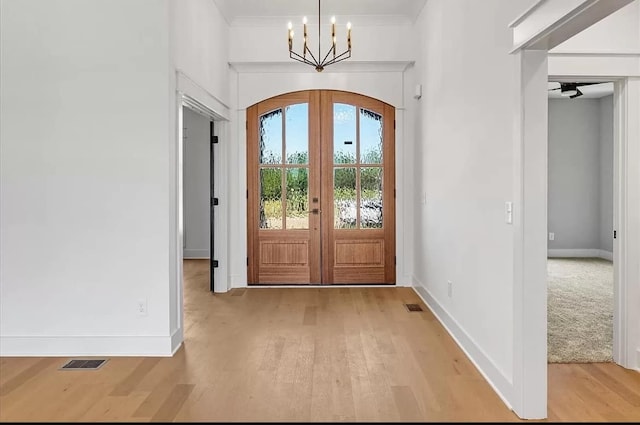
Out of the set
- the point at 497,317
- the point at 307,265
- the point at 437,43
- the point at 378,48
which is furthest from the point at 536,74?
the point at 307,265

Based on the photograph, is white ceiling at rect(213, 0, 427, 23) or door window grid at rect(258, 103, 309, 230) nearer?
white ceiling at rect(213, 0, 427, 23)

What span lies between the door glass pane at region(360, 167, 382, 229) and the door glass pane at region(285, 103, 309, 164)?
2.53ft

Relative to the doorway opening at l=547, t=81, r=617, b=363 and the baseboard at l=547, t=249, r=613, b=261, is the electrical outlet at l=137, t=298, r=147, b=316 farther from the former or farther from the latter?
the baseboard at l=547, t=249, r=613, b=261

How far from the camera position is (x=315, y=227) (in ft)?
20.3

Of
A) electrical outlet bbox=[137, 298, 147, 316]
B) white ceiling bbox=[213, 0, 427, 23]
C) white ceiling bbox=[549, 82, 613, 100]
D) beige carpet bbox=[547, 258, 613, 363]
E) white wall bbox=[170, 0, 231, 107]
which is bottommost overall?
beige carpet bbox=[547, 258, 613, 363]

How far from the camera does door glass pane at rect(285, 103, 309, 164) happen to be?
20.2 ft

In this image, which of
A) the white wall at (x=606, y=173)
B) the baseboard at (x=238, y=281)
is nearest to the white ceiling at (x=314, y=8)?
the baseboard at (x=238, y=281)

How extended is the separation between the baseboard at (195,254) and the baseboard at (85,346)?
5091 millimetres

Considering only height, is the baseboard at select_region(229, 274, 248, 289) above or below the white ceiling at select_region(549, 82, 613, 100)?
below

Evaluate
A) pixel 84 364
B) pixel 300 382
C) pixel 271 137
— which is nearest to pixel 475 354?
pixel 300 382

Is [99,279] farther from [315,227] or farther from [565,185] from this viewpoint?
[565,185]

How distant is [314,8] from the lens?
220 inches

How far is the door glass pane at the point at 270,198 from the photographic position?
619 centimetres

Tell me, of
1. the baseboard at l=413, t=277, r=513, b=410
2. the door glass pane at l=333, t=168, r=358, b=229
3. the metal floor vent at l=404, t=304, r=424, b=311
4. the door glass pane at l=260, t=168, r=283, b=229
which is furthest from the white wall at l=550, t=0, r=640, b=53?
the door glass pane at l=260, t=168, r=283, b=229
